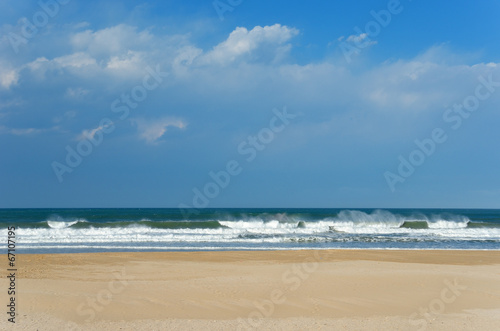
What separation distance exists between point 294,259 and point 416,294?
6.64m

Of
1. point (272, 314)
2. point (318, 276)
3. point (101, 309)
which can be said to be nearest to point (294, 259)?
point (318, 276)

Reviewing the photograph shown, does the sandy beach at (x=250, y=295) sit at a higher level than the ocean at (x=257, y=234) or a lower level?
lower

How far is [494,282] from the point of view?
1137cm

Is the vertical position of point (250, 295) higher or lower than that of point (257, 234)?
lower

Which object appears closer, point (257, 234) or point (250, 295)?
point (250, 295)

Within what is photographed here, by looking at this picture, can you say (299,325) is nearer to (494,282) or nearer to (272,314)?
(272,314)

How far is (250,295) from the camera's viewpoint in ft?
30.9

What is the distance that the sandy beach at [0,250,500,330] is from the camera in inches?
290

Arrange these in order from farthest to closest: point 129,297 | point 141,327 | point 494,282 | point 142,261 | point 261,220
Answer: point 261,220 < point 142,261 < point 494,282 < point 129,297 < point 141,327

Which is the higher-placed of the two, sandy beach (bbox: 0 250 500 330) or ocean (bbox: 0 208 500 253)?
ocean (bbox: 0 208 500 253)

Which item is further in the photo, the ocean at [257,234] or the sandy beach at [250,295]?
A: the ocean at [257,234]

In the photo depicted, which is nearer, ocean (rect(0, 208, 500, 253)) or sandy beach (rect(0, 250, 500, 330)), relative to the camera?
sandy beach (rect(0, 250, 500, 330))

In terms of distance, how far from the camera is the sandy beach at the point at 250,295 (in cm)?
737

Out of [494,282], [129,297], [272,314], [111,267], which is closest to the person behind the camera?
[272,314]
